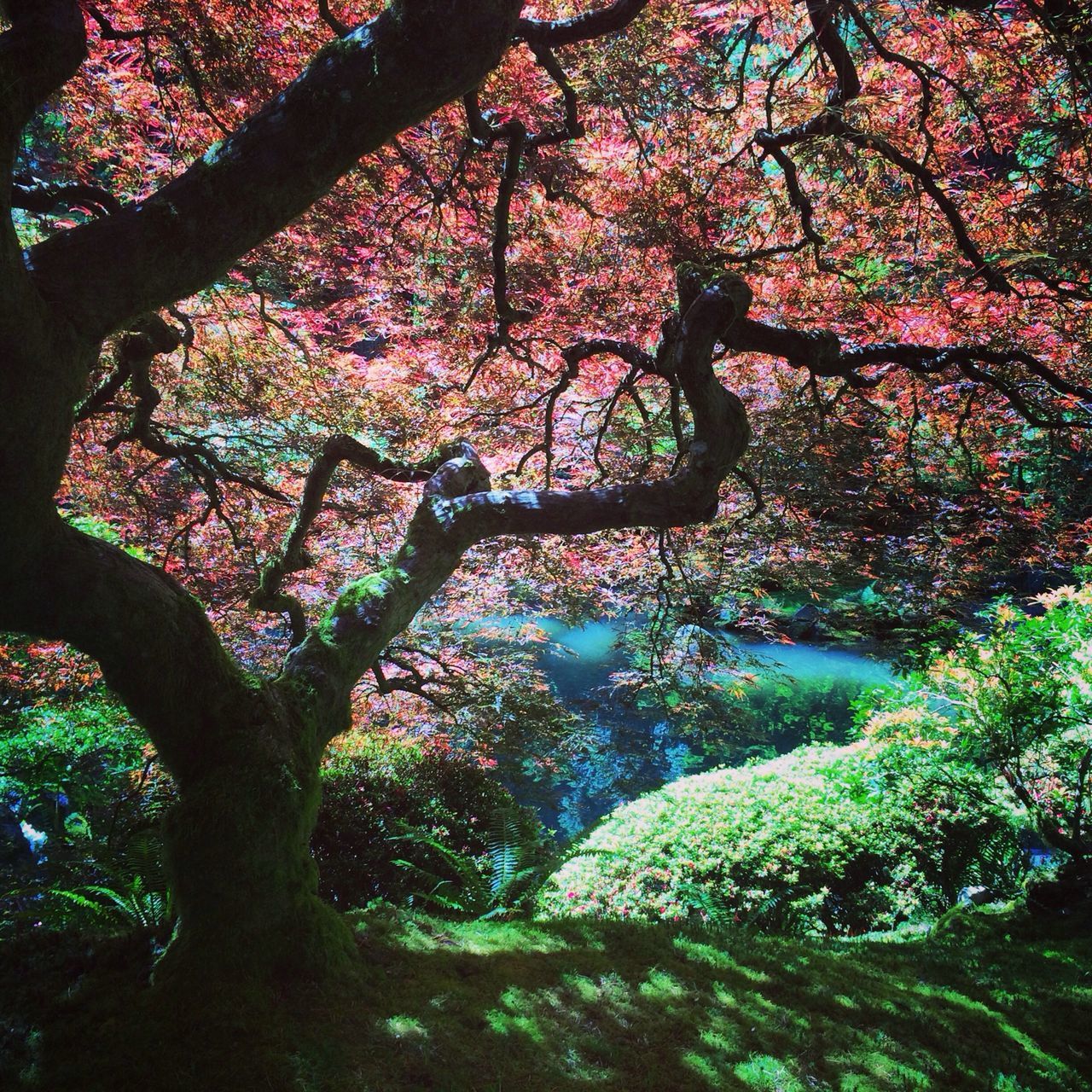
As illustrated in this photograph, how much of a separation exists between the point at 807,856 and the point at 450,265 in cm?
551

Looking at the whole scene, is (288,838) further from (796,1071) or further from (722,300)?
(722,300)

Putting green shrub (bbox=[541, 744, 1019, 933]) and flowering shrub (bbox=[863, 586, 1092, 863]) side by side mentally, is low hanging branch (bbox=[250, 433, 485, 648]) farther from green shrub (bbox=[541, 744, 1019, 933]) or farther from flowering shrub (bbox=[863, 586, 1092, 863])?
flowering shrub (bbox=[863, 586, 1092, 863])

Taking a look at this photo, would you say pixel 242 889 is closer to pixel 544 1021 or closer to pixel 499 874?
pixel 544 1021

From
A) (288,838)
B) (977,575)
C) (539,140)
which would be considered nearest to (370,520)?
(539,140)

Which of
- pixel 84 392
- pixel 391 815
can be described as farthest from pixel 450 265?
pixel 391 815

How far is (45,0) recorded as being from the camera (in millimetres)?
1638

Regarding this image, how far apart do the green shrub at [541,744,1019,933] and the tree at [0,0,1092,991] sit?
9.84ft

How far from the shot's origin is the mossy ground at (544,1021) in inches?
76.6

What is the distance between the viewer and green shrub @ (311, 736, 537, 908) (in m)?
4.60

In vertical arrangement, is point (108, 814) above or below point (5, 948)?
above

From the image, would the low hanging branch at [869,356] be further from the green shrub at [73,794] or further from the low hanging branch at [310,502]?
the green shrub at [73,794]

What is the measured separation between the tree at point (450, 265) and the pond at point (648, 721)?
3.48m

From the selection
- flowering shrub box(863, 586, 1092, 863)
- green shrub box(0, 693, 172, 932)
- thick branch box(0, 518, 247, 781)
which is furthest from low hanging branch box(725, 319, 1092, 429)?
green shrub box(0, 693, 172, 932)

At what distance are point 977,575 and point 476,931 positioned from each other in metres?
7.72
